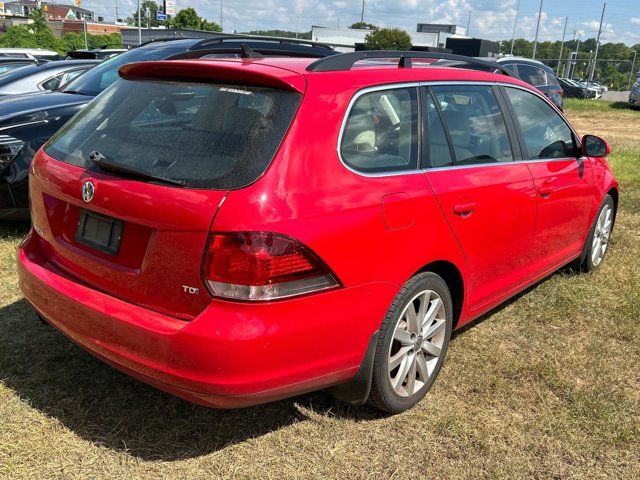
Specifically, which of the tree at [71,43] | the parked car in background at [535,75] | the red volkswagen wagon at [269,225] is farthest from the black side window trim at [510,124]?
the tree at [71,43]

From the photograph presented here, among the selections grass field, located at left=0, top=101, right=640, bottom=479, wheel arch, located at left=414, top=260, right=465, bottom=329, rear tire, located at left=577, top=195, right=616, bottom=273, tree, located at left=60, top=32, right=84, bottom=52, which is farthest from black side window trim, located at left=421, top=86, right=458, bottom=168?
tree, located at left=60, top=32, right=84, bottom=52

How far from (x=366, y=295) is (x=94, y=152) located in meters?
1.35

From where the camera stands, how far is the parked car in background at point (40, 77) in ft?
27.0

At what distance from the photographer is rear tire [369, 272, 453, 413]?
281 cm

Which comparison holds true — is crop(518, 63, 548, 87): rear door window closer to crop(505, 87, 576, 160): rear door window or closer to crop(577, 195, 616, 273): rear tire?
crop(577, 195, 616, 273): rear tire

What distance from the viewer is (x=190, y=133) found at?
2.56 metres

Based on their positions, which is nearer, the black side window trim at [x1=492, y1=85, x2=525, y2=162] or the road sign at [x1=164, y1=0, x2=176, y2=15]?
the black side window trim at [x1=492, y1=85, x2=525, y2=162]

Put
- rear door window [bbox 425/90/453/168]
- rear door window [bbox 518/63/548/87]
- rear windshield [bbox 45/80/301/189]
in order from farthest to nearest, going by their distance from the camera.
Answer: rear door window [bbox 518/63/548/87] < rear door window [bbox 425/90/453/168] < rear windshield [bbox 45/80/301/189]

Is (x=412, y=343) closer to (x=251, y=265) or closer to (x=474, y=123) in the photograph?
(x=251, y=265)

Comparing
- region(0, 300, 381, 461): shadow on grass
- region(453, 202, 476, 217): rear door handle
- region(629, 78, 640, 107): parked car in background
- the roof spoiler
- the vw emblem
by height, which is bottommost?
region(0, 300, 381, 461): shadow on grass

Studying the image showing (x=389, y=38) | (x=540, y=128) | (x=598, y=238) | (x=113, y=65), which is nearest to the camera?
(x=540, y=128)

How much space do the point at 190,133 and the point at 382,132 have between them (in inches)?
34.1

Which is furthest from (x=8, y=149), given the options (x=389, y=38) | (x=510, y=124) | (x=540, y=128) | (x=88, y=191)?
(x=389, y=38)

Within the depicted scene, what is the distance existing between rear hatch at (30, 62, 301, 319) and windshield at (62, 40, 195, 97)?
3.71m
